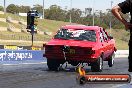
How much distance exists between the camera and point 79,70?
4.92 meters

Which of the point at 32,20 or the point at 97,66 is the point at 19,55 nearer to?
the point at 32,20

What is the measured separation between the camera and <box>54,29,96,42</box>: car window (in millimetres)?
17906

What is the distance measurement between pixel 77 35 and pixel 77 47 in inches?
53.2

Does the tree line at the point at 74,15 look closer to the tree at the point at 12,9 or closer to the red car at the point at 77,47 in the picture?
the tree at the point at 12,9

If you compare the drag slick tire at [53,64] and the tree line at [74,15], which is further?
the tree line at [74,15]

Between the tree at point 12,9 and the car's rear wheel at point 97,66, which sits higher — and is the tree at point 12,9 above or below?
above

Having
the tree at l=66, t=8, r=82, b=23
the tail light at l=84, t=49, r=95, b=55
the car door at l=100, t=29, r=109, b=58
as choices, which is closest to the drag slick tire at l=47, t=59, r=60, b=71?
the tail light at l=84, t=49, r=95, b=55

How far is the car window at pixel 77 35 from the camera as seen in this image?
17.9m

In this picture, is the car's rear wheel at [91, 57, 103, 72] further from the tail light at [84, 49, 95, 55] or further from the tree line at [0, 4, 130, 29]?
the tree line at [0, 4, 130, 29]

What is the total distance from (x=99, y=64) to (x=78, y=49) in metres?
1.31

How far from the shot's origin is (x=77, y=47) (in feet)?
55.3

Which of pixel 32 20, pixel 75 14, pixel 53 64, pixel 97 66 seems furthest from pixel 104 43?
pixel 75 14

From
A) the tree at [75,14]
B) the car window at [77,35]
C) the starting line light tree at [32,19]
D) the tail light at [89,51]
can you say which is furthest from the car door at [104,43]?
the tree at [75,14]

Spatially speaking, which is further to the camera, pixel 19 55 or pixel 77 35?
pixel 19 55
